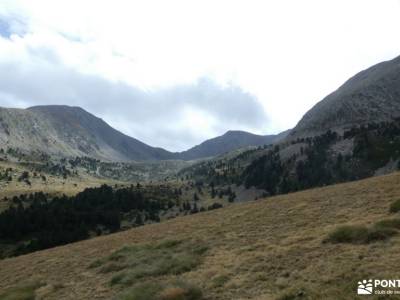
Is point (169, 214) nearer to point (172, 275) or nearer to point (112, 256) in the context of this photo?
point (112, 256)

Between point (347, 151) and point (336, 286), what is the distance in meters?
189

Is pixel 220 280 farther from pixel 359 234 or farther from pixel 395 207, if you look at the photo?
pixel 395 207

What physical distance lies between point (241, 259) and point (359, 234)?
6042 millimetres

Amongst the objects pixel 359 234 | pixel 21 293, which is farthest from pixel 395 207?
pixel 21 293

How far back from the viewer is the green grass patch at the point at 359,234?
65.2 feet

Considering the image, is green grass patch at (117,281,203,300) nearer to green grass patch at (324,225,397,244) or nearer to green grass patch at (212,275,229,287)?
green grass patch at (212,275,229,287)

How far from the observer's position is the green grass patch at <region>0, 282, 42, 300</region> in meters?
24.1

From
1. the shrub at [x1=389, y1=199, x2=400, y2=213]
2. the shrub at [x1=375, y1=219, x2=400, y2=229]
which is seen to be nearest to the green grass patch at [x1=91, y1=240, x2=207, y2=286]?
the shrub at [x1=375, y1=219, x2=400, y2=229]

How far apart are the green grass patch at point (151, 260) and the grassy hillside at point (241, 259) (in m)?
0.07

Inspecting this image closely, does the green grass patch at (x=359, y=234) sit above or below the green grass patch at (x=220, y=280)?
above

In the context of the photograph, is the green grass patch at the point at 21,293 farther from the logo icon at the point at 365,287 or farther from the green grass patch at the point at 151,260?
the logo icon at the point at 365,287

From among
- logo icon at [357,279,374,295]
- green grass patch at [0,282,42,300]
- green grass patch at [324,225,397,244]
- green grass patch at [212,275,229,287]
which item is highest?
green grass patch at [324,225,397,244]

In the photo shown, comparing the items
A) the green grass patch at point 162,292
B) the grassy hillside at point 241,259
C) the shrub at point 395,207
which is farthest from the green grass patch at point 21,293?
the shrub at point 395,207

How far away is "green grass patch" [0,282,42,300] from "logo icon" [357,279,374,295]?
18.2 metres
